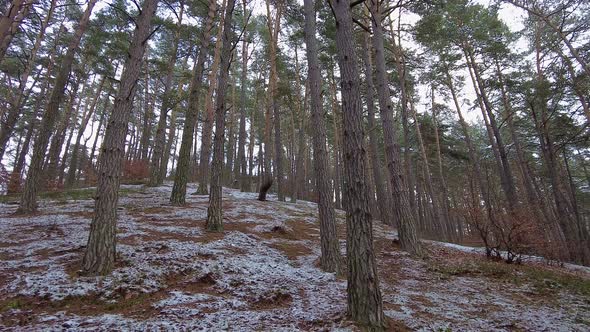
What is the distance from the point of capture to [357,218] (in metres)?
3.38

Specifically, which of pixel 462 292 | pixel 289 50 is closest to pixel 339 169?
pixel 289 50

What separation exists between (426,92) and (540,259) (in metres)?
13.2

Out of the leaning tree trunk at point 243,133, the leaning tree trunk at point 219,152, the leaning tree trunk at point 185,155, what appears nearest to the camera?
the leaning tree trunk at point 219,152

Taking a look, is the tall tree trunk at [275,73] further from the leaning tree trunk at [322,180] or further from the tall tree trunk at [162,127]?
the leaning tree trunk at [322,180]

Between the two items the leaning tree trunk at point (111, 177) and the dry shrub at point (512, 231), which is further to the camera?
the dry shrub at point (512, 231)

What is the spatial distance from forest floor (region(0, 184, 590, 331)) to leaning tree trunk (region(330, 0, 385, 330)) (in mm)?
293

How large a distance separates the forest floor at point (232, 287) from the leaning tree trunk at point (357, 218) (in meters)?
0.29

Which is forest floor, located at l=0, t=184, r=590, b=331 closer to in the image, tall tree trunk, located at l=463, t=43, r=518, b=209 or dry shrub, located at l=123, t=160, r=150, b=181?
tall tree trunk, located at l=463, t=43, r=518, b=209

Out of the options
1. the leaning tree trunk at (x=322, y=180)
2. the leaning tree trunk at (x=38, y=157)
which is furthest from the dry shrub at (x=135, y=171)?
the leaning tree trunk at (x=322, y=180)

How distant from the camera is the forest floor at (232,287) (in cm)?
333

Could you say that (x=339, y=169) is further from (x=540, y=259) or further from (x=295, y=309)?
(x=295, y=309)

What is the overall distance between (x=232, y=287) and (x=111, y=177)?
8.73 feet

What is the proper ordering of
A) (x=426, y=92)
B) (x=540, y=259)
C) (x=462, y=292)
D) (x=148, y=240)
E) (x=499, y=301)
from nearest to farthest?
(x=499, y=301), (x=462, y=292), (x=148, y=240), (x=540, y=259), (x=426, y=92)

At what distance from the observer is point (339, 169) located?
76.3 feet
